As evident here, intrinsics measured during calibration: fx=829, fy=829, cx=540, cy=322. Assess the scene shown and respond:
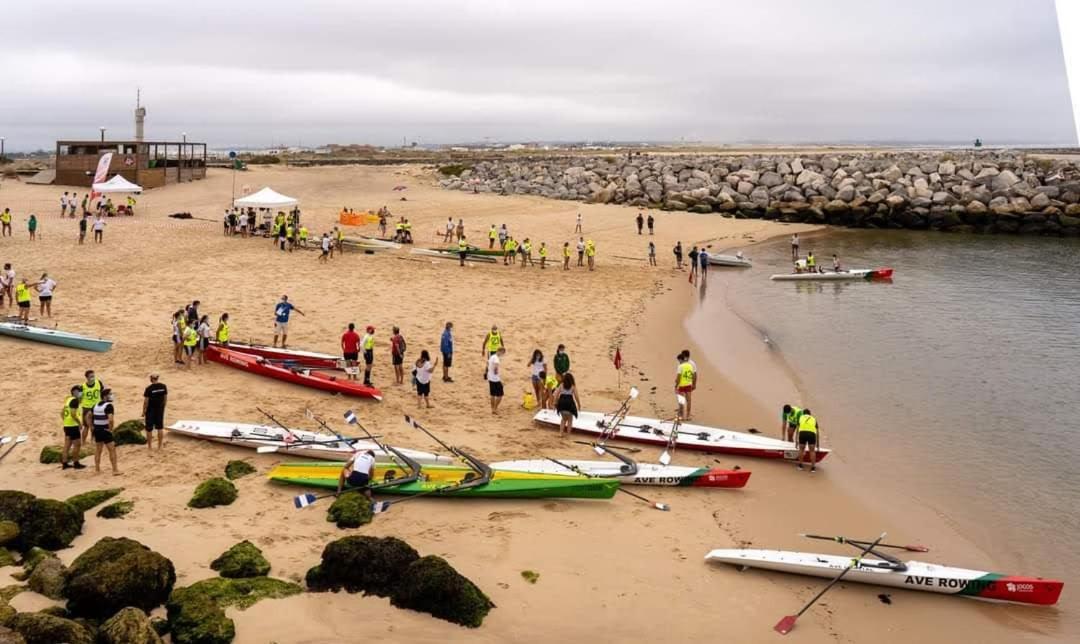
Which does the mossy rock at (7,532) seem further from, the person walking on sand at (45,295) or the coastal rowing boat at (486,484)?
the person walking on sand at (45,295)

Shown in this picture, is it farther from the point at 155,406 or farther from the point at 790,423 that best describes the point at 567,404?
the point at 155,406

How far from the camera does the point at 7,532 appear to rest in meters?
9.14

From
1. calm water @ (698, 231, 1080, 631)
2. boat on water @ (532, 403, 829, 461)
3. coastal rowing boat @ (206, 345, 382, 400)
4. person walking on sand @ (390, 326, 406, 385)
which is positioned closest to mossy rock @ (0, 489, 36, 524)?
coastal rowing boat @ (206, 345, 382, 400)

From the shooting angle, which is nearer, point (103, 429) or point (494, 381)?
point (103, 429)

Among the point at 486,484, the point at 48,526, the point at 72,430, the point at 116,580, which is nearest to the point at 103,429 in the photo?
the point at 72,430

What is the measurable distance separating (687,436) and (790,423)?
177 centimetres

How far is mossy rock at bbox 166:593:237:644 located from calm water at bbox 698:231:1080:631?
959 centimetres

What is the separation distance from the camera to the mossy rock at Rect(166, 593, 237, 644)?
764cm

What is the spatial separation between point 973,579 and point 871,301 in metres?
20.0

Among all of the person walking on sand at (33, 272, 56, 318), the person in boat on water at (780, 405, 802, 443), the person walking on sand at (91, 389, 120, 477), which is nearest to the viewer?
the person walking on sand at (91, 389, 120, 477)

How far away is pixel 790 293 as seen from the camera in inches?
1159

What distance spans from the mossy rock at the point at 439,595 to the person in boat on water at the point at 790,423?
722 centimetres

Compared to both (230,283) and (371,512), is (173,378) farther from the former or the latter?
(230,283)

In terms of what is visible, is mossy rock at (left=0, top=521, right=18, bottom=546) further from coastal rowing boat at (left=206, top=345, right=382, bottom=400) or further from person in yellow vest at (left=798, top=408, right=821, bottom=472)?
person in yellow vest at (left=798, top=408, right=821, bottom=472)
